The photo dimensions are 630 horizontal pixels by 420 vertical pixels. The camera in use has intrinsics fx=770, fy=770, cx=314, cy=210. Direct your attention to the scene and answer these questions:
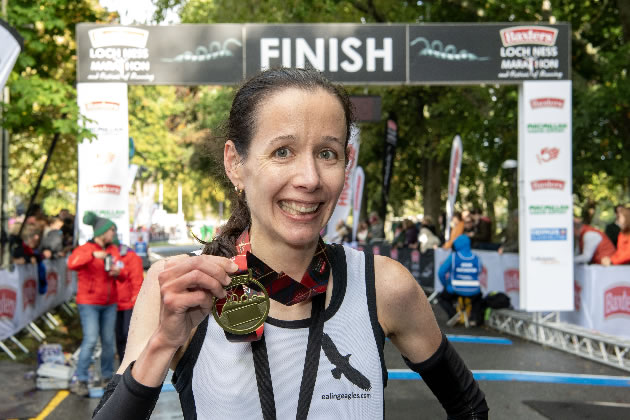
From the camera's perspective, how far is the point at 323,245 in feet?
6.14

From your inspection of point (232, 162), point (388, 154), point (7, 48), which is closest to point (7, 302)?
point (7, 48)

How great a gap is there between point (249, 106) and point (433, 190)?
26.1 m

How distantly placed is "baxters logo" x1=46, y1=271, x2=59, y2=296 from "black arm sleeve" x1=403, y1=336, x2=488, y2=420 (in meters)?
12.1

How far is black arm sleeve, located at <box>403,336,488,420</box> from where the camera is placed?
203 cm

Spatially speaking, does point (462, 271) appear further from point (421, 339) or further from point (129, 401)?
point (129, 401)

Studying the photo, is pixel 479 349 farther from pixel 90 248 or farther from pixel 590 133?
pixel 590 133

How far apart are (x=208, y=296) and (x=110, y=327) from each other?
24.7ft

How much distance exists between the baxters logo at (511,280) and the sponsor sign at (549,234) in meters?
2.79

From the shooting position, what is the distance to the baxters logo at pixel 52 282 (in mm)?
13319

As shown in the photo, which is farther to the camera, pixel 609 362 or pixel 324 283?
pixel 609 362

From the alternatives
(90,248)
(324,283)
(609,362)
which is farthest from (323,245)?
(609,362)

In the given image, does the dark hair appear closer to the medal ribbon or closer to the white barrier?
the medal ribbon

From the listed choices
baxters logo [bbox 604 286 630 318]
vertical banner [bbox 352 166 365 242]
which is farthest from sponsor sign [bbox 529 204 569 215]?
vertical banner [bbox 352 166 365 242]

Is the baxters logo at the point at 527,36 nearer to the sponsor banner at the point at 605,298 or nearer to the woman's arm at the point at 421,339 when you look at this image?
the sponsor banner at the point at 605,298
